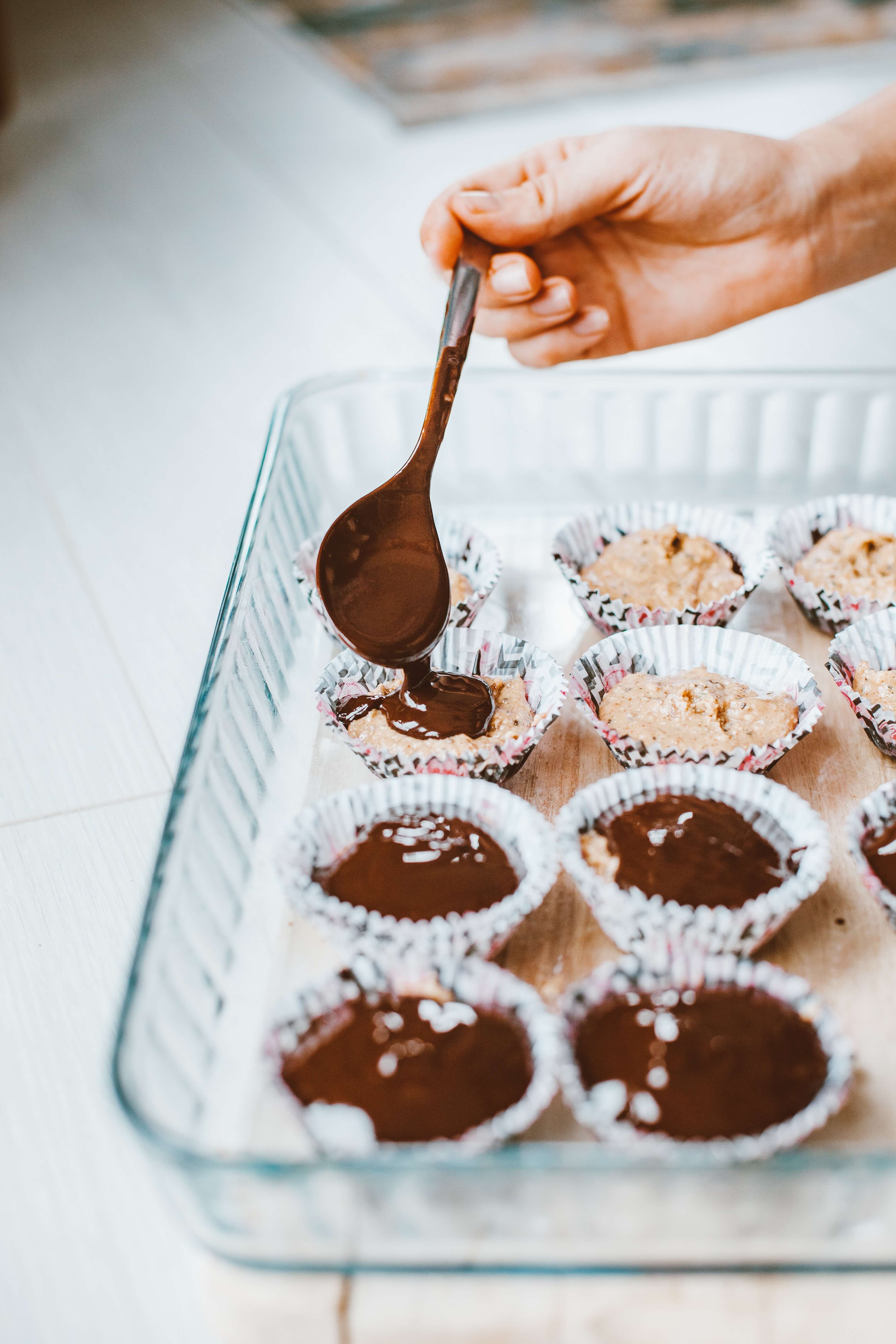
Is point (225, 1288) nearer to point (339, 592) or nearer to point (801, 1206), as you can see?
point (801, 1206)

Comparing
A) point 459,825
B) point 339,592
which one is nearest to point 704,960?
point 459,825

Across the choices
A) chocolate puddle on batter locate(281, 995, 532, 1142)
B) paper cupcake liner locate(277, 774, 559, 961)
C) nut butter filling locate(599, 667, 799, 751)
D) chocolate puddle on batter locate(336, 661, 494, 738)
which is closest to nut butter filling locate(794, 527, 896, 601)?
nut butter filling locate(599, 667, 799, 751)

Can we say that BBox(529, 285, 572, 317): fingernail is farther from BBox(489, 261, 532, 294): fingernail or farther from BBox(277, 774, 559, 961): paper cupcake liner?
BBox(277, 774, 559, 961): paper cupcake liner

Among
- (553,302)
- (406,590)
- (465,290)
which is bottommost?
(406,590)

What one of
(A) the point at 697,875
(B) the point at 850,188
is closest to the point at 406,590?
(A) the point at 697,875

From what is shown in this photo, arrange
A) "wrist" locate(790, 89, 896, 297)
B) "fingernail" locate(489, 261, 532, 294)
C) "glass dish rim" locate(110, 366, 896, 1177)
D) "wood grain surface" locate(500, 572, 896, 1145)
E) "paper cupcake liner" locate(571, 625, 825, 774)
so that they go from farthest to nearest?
"wrist" locate(790, 89, 896, 297) → "fingernail" locate(489, 261, 532, 294) → "paper cupcake liner" locate(571, 625, 825, 774) → "wood grain surface" locate(500, 572, 896, 1145) → "glass dish rim" locate(110, 366, 896, 1177)

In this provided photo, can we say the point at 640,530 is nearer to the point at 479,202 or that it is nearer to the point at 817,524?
the point at 817,524
